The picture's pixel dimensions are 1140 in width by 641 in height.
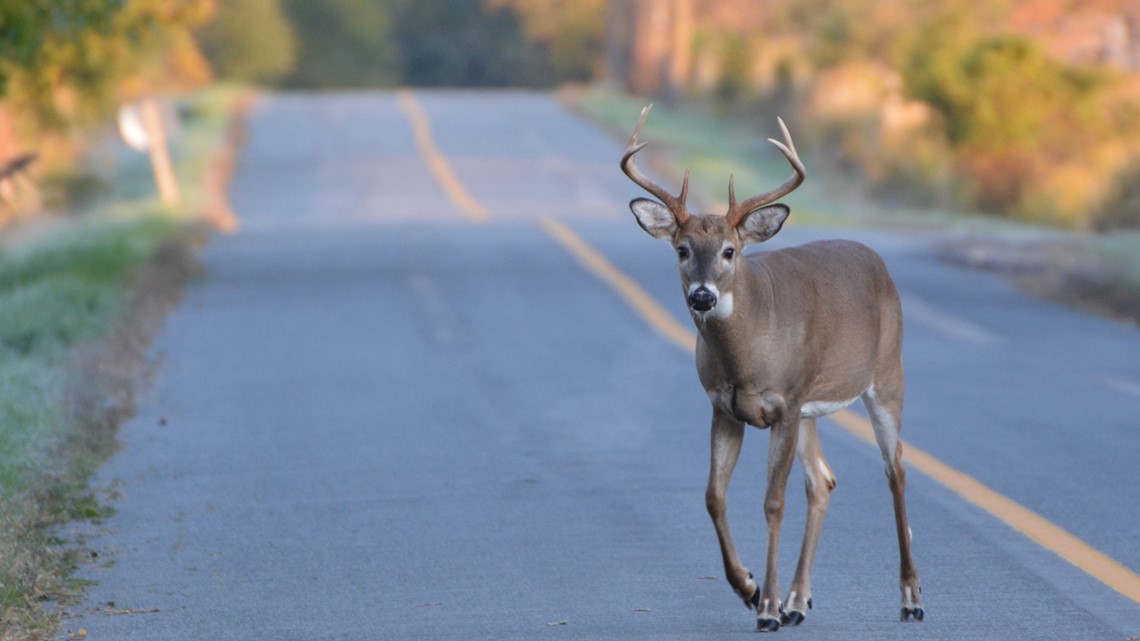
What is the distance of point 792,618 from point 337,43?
83.5 m

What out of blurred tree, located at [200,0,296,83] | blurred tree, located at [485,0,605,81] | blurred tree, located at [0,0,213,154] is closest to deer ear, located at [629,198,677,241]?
blurred tree, located at [0,0,213,154]

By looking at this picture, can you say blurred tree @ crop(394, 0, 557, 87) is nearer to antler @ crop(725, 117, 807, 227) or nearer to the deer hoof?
antler @ crop(725, 117, 807, 227)

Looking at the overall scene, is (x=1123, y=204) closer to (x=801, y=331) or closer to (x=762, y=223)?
(x=801, y=331)

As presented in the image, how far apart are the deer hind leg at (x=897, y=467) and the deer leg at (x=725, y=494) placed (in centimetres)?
60

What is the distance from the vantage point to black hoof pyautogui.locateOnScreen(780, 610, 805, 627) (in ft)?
24.3

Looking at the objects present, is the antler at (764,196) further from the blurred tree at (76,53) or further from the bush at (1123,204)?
the bush at (1123,204)

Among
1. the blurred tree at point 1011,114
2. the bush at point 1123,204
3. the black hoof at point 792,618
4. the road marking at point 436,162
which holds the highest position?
the black hoof at point 792,618

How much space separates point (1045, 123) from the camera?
36.1 meters

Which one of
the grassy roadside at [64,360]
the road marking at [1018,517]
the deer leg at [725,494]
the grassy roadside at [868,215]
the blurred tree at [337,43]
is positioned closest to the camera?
the deer leg at [725,494]

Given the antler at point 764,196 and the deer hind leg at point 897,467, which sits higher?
the antler at point 764,196

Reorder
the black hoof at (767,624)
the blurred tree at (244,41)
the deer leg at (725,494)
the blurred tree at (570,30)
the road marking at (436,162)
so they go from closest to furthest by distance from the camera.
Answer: the black hoof at (767,624)
the deer leg at (725,494)
the road marking at (436,162)
the blurred tree at (244,41)
the blurred tree at (570,30)

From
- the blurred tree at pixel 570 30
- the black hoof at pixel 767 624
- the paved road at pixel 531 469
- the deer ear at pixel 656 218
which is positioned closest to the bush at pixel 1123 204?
the paved road at pixel 531 469

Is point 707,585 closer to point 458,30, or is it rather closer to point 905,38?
point 905,38

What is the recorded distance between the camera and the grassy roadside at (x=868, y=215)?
1995 centimetres
